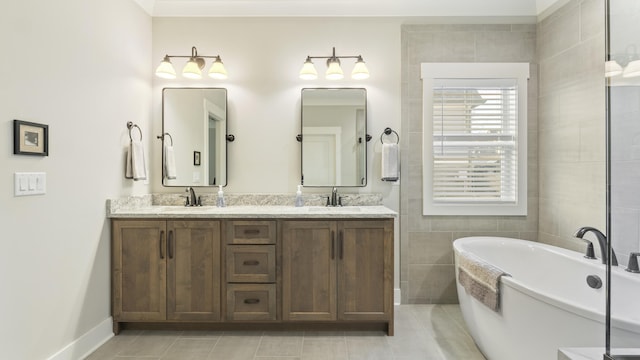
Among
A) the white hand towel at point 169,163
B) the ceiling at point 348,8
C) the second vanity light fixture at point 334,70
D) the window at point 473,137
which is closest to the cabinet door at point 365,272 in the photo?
the window at point 473,137

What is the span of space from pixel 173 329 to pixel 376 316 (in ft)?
5.10

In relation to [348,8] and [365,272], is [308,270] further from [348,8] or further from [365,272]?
[348,8]

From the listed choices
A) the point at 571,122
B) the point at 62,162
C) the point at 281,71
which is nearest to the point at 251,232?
the point at 62,162

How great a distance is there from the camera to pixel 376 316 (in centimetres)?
246

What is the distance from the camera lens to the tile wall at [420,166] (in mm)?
3094

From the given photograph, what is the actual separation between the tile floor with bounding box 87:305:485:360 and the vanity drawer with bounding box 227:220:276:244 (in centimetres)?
71

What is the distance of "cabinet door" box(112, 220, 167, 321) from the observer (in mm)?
2479

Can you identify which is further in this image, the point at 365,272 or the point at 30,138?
the point at 365,272

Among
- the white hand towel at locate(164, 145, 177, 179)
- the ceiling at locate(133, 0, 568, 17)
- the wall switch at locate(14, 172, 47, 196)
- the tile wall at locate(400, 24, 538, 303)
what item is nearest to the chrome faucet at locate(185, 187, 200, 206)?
the white hand towel at locate(164, 145, 177, 179)

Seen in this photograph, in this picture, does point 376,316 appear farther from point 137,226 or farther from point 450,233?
point 137,226

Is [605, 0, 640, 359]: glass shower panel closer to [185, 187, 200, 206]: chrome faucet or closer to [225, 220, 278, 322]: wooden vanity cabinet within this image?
[225, 220, 278, 322]: wooden vanity cabinet

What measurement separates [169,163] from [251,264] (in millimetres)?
1287

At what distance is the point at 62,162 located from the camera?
204 cm

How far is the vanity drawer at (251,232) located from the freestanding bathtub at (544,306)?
1407 millimetres
